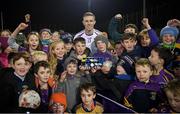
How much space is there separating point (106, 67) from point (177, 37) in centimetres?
201

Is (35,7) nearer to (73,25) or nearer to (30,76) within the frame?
(73,25)

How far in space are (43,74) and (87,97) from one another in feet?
2.80

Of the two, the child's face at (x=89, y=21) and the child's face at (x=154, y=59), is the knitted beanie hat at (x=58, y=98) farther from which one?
the child's face at (x=89, y=21)

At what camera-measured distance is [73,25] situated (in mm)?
25734

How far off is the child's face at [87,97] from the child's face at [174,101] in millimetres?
1204

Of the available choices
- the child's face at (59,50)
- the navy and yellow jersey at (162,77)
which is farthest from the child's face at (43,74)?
the navy and yellow jersey at (162,77)

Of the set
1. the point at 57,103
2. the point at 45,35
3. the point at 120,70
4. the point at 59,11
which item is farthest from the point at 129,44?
the point at 59,11

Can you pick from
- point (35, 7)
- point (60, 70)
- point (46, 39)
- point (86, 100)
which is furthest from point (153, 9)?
point (35, 7)

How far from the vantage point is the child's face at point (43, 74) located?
5.59 metres

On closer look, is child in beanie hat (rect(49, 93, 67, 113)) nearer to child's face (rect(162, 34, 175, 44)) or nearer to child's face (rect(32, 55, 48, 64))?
child's face (rect(32, 55, 48, 64))

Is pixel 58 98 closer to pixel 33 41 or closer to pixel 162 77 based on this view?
pixel 162 77

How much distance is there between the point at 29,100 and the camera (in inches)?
189

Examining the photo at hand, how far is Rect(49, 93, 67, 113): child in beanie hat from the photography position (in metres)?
5.15

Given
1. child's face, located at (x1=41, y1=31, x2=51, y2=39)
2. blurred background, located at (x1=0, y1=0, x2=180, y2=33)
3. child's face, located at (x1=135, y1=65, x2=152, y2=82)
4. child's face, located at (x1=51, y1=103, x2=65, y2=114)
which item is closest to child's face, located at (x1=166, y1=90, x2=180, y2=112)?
child's face, located at (x1=135, y1=65, x2=152, y2=82)
